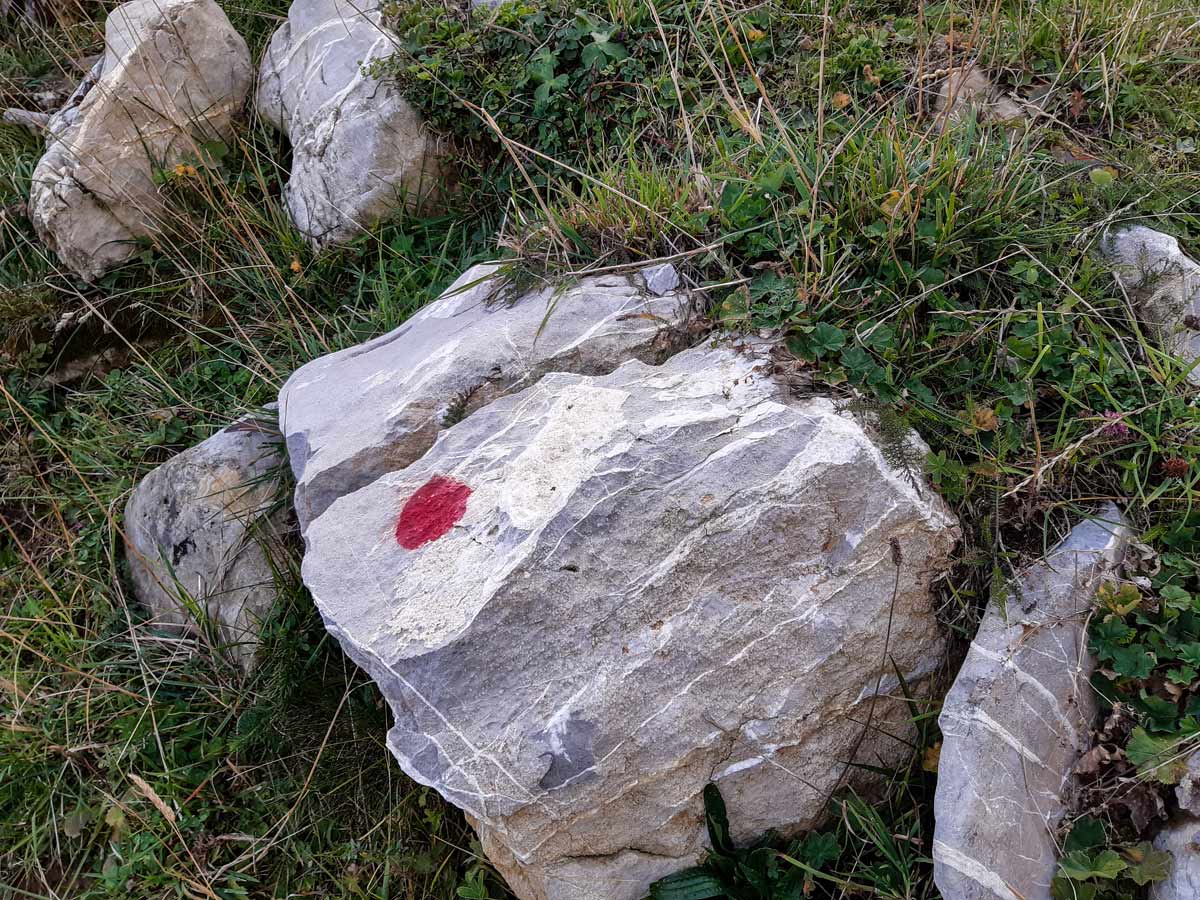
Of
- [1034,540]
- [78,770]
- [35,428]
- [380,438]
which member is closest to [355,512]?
[380,438]

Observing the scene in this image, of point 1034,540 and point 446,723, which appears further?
point 1034,540

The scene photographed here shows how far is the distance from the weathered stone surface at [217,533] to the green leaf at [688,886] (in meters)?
1.66

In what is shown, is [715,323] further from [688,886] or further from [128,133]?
[128,133]

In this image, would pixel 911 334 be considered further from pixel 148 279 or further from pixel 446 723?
pixel 148 279

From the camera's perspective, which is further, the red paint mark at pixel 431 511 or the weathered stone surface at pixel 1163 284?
the weathered stone surface at pixel 1163 284

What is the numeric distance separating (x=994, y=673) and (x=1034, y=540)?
0.42 metres

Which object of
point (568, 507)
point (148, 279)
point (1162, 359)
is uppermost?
point (148, 279)

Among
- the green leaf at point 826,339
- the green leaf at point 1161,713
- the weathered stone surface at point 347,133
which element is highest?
the weathered stone surface at point 347,133

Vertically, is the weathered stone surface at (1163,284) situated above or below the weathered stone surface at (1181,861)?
above

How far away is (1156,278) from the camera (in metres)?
2.76

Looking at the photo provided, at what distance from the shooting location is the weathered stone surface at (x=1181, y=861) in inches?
79.9

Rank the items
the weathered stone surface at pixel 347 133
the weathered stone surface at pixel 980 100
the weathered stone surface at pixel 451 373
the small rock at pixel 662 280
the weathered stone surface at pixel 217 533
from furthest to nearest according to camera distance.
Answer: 1. the weathered stone surface at pixel 347 133
2. the weathered stone surface at pixel 980 100
3. the weathered stone surface at pixel 217 533
4. the small rock at pixel 662 280
5. the weathered stone surface at pixel 451 373

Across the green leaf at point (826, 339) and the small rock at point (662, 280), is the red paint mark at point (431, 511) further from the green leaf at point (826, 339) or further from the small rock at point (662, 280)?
the green leaf at point (826, 339)

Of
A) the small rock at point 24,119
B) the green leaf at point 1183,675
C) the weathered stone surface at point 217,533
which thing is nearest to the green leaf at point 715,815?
the green leaf at point 1183,675
